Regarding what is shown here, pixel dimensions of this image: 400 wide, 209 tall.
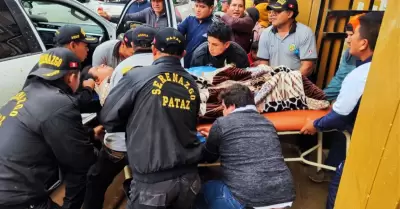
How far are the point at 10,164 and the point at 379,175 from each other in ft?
6.37

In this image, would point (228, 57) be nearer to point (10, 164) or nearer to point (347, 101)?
point (347, 101)

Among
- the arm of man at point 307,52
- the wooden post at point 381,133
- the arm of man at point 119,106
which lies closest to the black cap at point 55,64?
the arm of man at point 119,106

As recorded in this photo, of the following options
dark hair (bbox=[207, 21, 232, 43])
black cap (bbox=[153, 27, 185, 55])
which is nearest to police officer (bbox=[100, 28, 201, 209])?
black cap (bbox=[153, 27, 185, 55])

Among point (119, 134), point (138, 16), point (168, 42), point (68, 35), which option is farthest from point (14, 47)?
point (138, 16)

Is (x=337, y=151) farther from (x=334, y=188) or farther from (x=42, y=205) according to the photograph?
(x=42, y=205)

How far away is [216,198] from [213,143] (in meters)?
0.45

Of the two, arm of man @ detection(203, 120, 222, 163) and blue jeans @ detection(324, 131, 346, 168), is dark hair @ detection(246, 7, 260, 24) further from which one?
arm of man @ detection(203, 120, 222, 163)

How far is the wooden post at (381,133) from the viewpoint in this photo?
3.87 feet

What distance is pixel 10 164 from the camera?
6.68 feet

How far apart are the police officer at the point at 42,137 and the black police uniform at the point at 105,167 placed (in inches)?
15.8

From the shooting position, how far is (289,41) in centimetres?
379

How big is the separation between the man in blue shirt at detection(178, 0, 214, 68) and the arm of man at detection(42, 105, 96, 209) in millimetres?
2222

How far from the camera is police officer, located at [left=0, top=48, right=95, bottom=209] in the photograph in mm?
2051

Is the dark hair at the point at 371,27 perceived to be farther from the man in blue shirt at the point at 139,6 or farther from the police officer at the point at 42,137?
the man in blue shirt at the point at 139,6
